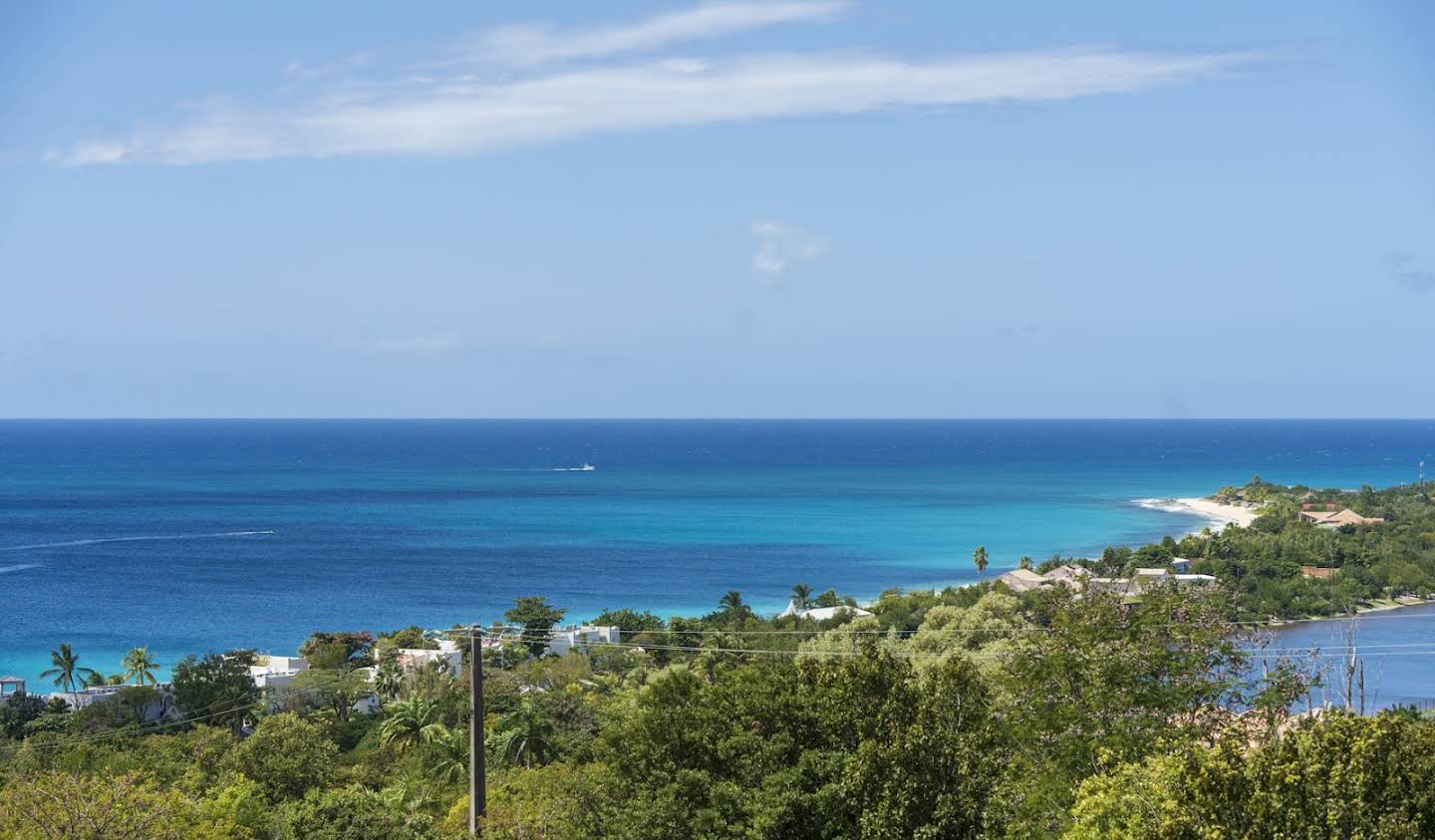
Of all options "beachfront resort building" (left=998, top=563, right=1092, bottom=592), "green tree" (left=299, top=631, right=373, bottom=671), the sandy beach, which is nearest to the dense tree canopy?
"green tree" (left=299, top=631, right=373, bottom=671)

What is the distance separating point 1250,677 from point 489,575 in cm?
6123

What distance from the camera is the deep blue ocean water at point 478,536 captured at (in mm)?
64938

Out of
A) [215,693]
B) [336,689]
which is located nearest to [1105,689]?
[336,689]

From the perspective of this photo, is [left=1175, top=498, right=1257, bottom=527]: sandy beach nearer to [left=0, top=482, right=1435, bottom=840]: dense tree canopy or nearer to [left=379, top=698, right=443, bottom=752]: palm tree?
[left=0, top=482, right=1435, bottom=840]: dense tree canopy

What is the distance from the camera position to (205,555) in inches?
3364

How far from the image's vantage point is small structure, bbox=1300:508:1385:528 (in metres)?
77.4

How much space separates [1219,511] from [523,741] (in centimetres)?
8678

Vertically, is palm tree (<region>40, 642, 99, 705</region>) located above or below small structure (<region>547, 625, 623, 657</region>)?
below

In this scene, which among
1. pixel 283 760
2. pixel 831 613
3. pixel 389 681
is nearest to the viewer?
pixel 283 760

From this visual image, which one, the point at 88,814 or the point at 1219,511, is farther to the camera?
the point at 1219,511

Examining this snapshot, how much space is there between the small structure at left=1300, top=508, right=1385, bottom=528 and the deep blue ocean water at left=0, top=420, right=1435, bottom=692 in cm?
972

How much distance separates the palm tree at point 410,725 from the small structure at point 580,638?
1372 cm

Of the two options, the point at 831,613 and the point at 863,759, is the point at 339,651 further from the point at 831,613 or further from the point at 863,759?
the point at 863,759

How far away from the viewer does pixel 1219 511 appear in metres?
103
